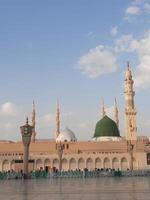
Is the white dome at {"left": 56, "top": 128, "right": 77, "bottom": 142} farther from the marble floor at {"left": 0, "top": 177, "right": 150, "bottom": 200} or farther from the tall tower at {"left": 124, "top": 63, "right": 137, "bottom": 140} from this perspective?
the marble floor at {"left": 0, "top": 177, "right": 150, "bottom": 200}

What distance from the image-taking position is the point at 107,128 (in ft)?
201

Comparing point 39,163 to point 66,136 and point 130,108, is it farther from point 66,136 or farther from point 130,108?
point 130,108

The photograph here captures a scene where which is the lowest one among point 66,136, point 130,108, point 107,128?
point 66,136

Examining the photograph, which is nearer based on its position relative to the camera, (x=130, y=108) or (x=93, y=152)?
(x=93, y=152)

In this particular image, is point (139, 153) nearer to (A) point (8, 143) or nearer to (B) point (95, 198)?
(A) point (8, 143)

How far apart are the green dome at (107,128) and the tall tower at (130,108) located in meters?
3.95

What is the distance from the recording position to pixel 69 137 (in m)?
62.3

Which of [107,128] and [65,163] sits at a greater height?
[107,128]

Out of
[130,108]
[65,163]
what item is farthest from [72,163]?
[130,108]

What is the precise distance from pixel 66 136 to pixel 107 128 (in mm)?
6646

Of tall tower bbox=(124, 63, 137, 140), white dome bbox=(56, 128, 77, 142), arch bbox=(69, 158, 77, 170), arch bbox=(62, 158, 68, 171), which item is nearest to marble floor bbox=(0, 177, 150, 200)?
arch bbox=(69, 158, 77, 170)

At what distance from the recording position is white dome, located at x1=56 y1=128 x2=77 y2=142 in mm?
61344

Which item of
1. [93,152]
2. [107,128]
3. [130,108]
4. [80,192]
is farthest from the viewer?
[107,128]

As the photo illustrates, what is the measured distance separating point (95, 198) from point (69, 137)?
54.3 metres
